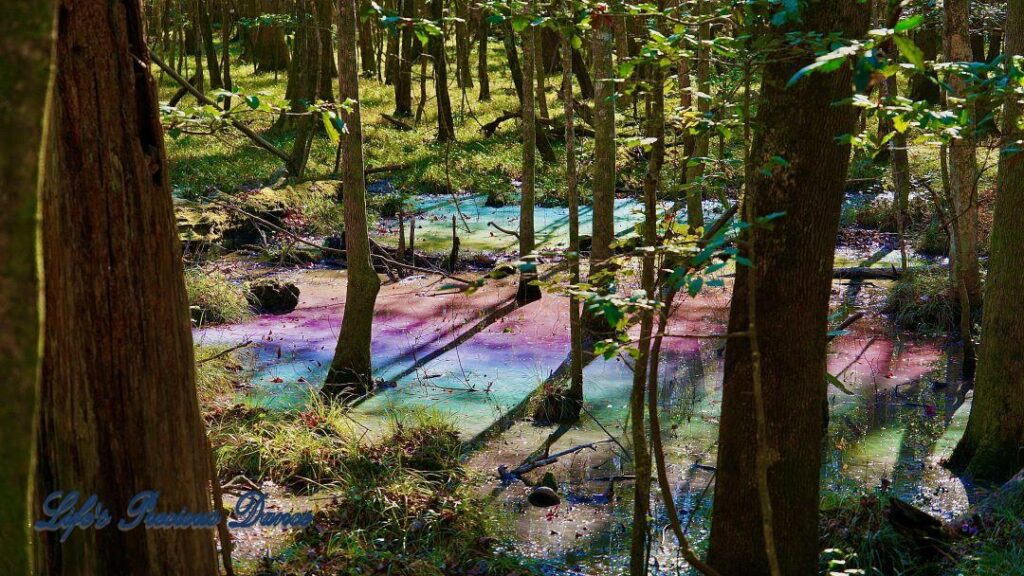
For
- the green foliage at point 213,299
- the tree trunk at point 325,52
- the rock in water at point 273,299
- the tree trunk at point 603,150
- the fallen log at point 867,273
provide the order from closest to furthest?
1. the tree trunk at point 603,150
2. the green foliage at point 213,299
3. the rock in water at point 273,299
4. the fallen log at point 867,273
5. the tree trunk at point 325,52

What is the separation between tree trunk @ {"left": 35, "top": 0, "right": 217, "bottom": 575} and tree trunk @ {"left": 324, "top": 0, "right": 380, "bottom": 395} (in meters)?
5.05

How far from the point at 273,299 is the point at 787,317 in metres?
8.26

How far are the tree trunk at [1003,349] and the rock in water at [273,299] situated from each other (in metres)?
7.64

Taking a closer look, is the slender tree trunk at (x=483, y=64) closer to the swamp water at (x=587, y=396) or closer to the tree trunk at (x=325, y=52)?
the tree trunk at (x=325, y=52)

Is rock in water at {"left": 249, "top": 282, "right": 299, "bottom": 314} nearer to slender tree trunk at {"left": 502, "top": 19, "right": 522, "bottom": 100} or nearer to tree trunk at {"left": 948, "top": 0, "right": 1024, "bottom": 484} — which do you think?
slender tree trunk at {"left": 502, "top": 19, "right": 522, "bottom": 100}

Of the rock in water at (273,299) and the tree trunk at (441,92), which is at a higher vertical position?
the tree trunk at (441,92)

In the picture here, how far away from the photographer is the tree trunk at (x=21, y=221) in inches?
58.9

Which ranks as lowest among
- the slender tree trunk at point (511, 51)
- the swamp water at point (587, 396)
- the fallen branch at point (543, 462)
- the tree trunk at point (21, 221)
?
the fallen branch at point (543, 462)

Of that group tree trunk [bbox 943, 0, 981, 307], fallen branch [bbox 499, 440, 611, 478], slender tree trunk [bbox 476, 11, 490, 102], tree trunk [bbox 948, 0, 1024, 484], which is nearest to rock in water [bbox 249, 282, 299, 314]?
fallen branch [bbox 499, 440, 611, 478]

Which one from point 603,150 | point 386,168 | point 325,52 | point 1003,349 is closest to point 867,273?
point 603,150


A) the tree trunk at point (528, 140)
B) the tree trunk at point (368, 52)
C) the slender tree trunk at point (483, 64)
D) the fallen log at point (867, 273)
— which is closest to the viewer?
the tree trunk at point (528, 140)

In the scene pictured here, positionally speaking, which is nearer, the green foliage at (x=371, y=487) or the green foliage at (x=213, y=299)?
the green foliage at (x=371, y=487)

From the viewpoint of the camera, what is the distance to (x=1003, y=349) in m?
6.32

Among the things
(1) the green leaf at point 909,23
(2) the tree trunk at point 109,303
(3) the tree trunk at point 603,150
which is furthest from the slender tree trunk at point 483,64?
(1) the green leaf at point 909,23
